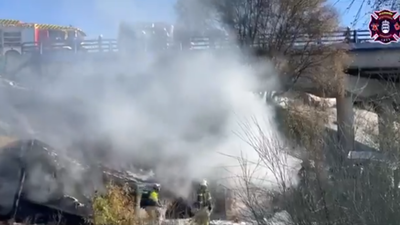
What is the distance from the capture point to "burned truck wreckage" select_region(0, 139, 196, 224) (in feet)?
27.9

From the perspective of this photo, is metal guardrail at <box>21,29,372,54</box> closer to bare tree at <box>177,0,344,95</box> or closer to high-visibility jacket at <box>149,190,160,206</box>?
bare tree at <box>177,0,344,95</box>

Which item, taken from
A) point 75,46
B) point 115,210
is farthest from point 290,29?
point 115,210

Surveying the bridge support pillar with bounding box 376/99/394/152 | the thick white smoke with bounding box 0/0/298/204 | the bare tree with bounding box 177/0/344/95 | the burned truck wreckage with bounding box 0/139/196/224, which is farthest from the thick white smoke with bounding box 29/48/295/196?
the bare tree with bounding box 177/0/344/95

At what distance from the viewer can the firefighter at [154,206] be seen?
7.55 metres

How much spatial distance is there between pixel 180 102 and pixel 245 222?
6986 millimetres

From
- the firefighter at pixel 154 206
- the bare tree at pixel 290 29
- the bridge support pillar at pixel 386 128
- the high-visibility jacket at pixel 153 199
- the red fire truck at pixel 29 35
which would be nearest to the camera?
the bridge support pillar at pixel 386 128

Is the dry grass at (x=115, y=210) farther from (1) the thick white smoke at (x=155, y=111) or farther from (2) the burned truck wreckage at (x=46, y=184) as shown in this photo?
(1) the thick white smoke at (x=155, y=111)

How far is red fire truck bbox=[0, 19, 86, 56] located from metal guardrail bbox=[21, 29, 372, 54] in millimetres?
206

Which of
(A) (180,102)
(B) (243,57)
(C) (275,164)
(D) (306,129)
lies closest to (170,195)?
(A) (180,102)

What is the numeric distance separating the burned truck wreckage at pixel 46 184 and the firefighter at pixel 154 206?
0.75 feet

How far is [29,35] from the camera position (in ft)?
64.4

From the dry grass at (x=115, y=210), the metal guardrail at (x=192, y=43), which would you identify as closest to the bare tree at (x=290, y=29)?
the metal guardrail at (x=192, y=43)

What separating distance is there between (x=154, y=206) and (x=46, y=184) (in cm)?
170

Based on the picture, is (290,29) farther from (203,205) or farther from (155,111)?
(203,205)
